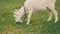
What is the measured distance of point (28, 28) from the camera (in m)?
6.98

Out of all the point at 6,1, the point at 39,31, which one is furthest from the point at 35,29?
the point at 6,1

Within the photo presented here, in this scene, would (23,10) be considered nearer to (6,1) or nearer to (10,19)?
(10,19)

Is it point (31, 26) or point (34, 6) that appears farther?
point (34, 6)

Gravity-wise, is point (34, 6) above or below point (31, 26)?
above

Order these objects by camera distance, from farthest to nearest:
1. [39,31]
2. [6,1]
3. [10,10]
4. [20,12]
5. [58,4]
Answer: [6,1] < [58,4] < [10,10] < [20,12] < [39,31]

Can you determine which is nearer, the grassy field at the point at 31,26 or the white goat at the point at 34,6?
the grassy field at the point at 31,26

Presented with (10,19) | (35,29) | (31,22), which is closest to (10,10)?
(10,19)

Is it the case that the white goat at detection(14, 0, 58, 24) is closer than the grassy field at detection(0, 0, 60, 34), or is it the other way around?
the grassy field at detection(0, 0, 60, 34)

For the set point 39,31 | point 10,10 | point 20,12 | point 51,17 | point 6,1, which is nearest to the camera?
point 39,31

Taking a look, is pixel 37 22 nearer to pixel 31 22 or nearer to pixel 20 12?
pixel 31 22

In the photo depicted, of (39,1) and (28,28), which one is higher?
(39,1)

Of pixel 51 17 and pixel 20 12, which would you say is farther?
pixel 51 17

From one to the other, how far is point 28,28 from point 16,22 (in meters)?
0.65

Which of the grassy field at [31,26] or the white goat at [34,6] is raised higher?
the white goat at [34,6]
